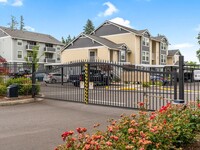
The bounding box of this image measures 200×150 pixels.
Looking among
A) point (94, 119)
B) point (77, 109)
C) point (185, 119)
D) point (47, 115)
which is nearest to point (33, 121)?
point (47, 115)

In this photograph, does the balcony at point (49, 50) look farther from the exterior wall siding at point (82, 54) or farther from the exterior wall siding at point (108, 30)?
the exterior wall siding at point (108, 30)

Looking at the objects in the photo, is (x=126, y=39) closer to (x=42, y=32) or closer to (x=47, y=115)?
(x=42, y=32)

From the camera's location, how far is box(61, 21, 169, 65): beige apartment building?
119 feet

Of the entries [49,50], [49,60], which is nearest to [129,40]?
[49,50]

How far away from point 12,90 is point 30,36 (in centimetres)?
3790

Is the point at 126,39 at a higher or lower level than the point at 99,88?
higher

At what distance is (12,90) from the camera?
12.3 metres

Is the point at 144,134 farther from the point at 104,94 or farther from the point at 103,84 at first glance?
the point at 104,94

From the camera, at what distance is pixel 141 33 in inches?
1563

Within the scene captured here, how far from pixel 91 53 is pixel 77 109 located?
2788 centimetres

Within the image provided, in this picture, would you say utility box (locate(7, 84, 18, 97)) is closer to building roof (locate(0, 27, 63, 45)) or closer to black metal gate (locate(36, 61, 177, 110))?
black metal gate (locate(36, 61, 177, 110))

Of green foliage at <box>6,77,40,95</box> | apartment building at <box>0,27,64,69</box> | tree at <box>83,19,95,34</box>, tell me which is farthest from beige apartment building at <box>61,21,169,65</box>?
tree at <box>83,19,95,34</box>

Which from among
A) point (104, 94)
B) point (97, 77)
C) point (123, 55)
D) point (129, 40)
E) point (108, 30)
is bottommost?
point (104, 94)

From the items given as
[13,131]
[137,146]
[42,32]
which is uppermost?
[42,32]
